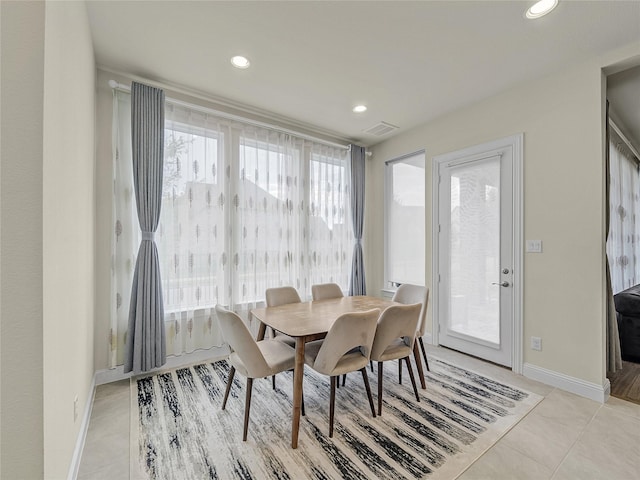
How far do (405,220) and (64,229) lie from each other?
3732 millimetres

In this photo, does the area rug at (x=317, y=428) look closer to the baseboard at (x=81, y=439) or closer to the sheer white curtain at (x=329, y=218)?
the baseboard at (x=81, y=439)

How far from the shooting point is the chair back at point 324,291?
10.3 ft

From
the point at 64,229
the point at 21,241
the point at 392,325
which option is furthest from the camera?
the point at 392,325

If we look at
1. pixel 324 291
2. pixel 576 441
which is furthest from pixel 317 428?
pixel 576 441

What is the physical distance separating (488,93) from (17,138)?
142 inches

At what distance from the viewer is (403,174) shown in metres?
4.19

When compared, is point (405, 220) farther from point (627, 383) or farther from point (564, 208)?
point (627, 383)

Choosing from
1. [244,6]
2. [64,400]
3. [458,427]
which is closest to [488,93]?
[244,6]

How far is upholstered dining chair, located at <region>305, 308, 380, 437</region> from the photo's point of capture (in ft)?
5.94

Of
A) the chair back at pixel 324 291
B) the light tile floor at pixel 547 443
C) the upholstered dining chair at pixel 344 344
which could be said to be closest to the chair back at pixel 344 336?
the upholstered dining chair at pixel 344 344

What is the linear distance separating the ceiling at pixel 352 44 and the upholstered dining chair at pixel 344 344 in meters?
2.02

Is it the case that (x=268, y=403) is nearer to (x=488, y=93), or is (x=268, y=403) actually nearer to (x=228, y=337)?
(x=228, y=337)

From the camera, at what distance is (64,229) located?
1.34 metres

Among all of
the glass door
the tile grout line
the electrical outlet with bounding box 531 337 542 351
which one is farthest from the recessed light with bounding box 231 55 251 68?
the electrical outlet with bounding box 531 337 542 351
